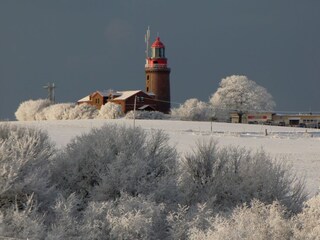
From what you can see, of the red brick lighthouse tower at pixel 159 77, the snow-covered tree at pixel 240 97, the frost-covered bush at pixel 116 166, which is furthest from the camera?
the snow-covered tree at pixel 240 97

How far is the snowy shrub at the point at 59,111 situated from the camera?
90.0m

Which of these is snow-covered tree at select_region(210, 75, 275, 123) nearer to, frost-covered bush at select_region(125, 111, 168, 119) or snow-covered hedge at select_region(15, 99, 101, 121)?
frost-covered bush at select_region(125, 111, 168, 119)

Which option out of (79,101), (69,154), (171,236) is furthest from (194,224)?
(79,101)

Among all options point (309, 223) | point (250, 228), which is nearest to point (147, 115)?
point (309, 223)

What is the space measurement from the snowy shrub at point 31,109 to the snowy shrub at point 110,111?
17.5 m

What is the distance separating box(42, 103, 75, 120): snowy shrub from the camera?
90044 mm

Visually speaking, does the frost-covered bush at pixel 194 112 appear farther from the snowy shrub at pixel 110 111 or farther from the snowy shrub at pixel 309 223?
the snowy shrub at pixel 309 223

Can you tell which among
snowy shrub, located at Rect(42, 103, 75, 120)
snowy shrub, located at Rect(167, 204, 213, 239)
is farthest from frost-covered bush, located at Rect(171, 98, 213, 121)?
snowy shrub, located at Rect(167, 204, 213, 239)

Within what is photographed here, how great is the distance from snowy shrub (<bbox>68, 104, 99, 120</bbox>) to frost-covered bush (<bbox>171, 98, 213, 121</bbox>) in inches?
487

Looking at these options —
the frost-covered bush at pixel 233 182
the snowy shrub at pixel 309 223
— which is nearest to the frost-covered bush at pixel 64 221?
the frost-covered bush at pixel 233 182

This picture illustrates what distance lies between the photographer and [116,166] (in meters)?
18.1

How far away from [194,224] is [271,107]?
88.9 metres

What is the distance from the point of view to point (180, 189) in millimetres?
18844

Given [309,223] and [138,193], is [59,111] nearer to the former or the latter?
[138,193]
